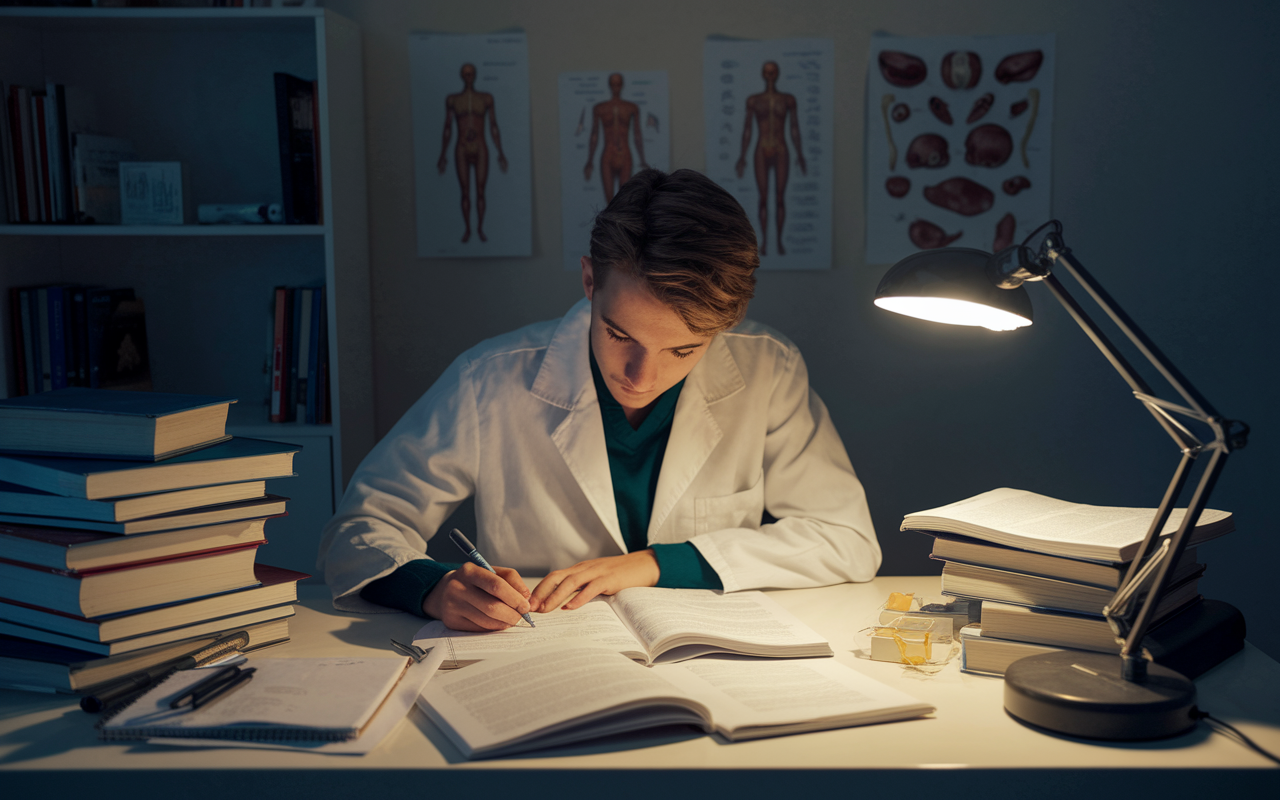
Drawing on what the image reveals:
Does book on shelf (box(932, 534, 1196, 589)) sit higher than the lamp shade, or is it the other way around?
the lamp shade

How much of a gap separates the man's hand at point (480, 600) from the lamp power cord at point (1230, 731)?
0.78m

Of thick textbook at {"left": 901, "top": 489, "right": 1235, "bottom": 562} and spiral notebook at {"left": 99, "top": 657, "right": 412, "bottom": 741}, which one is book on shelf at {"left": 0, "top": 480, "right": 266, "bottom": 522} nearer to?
spiral notebook at {"left": 99, "top": 657, "right": 412, "bottom": 741}

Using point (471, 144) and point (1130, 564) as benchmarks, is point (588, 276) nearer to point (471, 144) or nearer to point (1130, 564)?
point (1130, 564)

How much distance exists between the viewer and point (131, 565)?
1045 mm

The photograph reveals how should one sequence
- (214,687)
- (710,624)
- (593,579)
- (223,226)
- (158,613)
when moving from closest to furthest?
(214,687)
(158,613)
(710,624)
(593,579)
(223,226)

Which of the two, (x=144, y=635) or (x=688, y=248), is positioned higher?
(x=688, y=248)

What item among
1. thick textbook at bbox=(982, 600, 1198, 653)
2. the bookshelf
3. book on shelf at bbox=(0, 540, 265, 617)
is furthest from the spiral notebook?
the bookshelf

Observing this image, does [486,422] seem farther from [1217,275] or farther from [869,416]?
[1217,275]

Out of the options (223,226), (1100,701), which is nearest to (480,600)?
(1100,701)

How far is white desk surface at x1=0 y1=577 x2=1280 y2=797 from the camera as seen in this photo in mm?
836

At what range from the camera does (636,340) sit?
1.38 metres

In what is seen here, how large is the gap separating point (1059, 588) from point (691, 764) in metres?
0.52

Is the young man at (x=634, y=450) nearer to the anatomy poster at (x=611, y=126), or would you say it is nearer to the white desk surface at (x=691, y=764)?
the white desk surface at (x=691, y=764)

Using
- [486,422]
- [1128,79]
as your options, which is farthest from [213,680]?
[1128,79]
